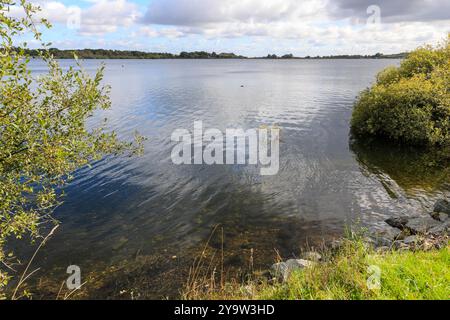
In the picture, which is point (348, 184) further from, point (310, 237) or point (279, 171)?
point (310, 237)

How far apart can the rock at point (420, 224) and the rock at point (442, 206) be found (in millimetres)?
1146

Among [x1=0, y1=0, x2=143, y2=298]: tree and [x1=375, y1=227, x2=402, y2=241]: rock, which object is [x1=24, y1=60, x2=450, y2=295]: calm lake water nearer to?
[x1=375, y1=227, x2=402, y2=241]: rock

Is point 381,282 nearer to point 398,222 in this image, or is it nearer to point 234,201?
point 398,222

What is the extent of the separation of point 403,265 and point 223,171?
2084cm

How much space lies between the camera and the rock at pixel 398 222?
762 inches

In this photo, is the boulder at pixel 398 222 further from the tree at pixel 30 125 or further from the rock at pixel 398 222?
the tree at pixel 30 125

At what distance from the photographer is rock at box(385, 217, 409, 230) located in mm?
19359

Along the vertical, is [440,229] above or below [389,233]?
above

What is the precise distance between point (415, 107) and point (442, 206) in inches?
696

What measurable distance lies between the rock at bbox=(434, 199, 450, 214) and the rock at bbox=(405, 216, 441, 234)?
3.76 feet

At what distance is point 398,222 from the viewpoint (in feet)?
64.3

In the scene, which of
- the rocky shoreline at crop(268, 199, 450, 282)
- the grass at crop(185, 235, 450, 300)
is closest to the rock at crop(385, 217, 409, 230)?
the rocky shoreline at crop(268, 199, 450, 282)

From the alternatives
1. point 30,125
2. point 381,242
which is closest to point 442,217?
point 381,242

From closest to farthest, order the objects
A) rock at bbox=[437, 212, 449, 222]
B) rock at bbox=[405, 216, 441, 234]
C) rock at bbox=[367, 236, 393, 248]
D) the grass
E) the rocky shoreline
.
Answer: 1. the grass
2. the rocky shoreline
3. rock at bbox=[367, 236, 393, 248]
4. rock at bbox=[405, 216, 441, 234]
5. rock at bbox=[437, 212, 449, 222]
